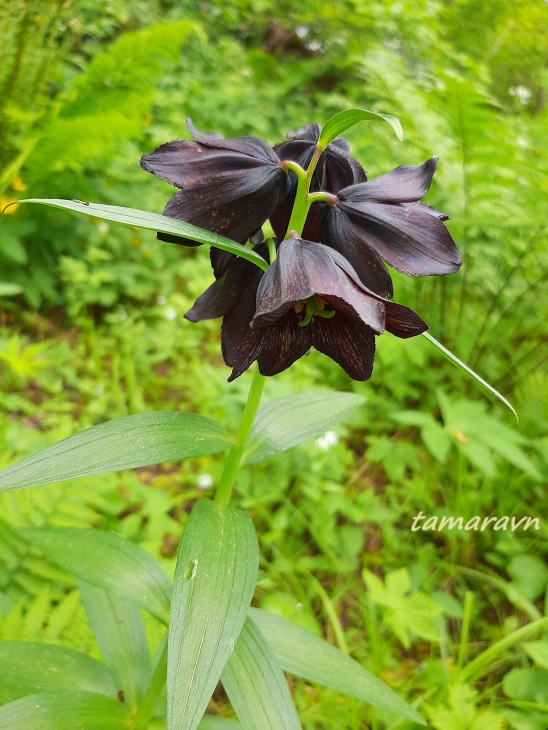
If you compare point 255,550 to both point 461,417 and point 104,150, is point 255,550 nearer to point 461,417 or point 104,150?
point 461,417

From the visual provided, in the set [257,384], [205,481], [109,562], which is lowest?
[205,481]

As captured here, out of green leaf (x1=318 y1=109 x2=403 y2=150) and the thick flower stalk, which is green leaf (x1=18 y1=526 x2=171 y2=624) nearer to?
the thick flower stalk

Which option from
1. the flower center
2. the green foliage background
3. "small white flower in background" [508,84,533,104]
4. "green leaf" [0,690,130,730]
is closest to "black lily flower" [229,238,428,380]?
the flower center

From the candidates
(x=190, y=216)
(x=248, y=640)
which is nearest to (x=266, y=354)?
(x=190, y=216)

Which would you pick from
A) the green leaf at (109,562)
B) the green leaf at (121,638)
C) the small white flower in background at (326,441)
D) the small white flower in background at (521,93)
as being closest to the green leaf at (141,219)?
the green leaf at (109,562)

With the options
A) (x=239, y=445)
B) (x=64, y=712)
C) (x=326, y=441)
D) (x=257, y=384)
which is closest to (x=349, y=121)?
(x=257, y=384)

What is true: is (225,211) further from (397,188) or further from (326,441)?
(326,441)
